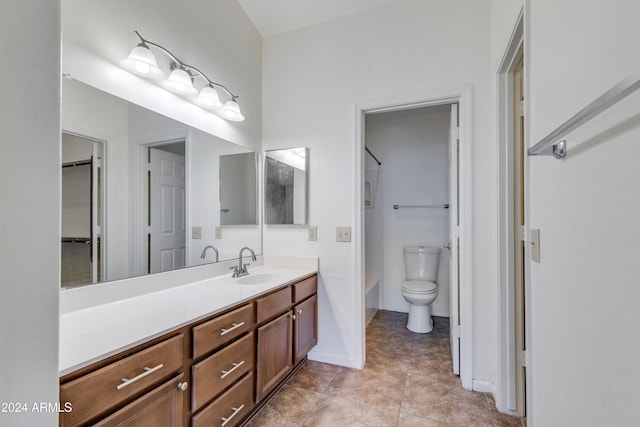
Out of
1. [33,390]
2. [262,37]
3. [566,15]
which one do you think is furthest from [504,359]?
[262,37]

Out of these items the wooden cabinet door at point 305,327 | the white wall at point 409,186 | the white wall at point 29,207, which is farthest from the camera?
the white wall at point 409,186

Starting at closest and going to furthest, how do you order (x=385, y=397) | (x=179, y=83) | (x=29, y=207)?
(x=29, y=207), (x=179, y=83), (x=385, y=397)

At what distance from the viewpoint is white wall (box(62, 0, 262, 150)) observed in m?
1.23

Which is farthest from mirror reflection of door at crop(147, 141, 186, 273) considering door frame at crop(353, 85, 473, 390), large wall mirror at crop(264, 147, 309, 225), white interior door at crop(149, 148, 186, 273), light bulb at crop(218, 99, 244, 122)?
door frame at crop(353, 85, 473, 390)

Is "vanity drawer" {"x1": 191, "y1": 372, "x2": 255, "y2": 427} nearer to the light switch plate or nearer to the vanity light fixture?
the light switch plate

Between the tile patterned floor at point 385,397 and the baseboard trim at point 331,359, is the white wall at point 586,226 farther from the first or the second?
the baseboard trim at point 331,359

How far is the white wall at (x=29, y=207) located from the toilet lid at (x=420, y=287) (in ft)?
8.70

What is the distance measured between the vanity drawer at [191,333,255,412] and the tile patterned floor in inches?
16.6

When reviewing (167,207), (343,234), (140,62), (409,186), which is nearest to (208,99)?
(140,62)

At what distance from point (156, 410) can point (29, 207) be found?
832mm

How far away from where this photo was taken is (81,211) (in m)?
1.27

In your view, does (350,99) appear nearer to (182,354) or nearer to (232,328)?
(232,328)

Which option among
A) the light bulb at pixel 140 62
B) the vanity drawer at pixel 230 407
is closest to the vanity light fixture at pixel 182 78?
→ the light bulb at pixel 140 62

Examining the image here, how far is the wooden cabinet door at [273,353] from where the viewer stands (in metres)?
1.54
